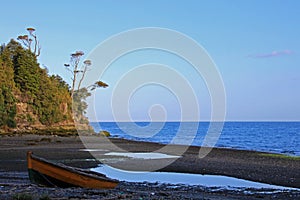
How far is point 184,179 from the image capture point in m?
18.0

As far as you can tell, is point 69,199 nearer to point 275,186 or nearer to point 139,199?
point 139,199

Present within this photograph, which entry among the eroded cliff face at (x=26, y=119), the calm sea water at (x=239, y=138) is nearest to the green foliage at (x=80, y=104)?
the calm sea water at (x=239, y=138)

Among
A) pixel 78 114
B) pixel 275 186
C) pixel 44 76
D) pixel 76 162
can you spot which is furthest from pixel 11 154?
pixel 78 114

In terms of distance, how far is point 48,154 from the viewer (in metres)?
27.6

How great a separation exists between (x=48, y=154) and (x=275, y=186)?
1585 centimetres

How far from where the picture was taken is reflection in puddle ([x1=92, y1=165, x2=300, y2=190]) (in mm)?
16438

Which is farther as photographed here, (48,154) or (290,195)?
(48,154)

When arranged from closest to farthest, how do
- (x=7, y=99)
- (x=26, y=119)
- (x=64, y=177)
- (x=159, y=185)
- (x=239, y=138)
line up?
(x=64, y=177)
(x=159, y=185)
(x=7, y=99)
(x=26, y=119)
(x=239, y=138)

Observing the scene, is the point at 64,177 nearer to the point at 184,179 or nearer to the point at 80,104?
the point at 184,179

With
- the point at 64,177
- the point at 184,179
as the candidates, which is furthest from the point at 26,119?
the point at 64,177

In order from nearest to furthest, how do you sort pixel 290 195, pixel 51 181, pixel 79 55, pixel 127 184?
pixel 51 181 → pixel 290 195 → pixel 127 184 → pixel 79 55

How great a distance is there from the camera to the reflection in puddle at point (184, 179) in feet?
53.9

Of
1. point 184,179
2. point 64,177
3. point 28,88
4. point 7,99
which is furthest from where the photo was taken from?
point 28,88

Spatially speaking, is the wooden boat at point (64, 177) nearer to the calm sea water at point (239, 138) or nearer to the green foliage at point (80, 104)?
the calm sea water at point (239, 138)
